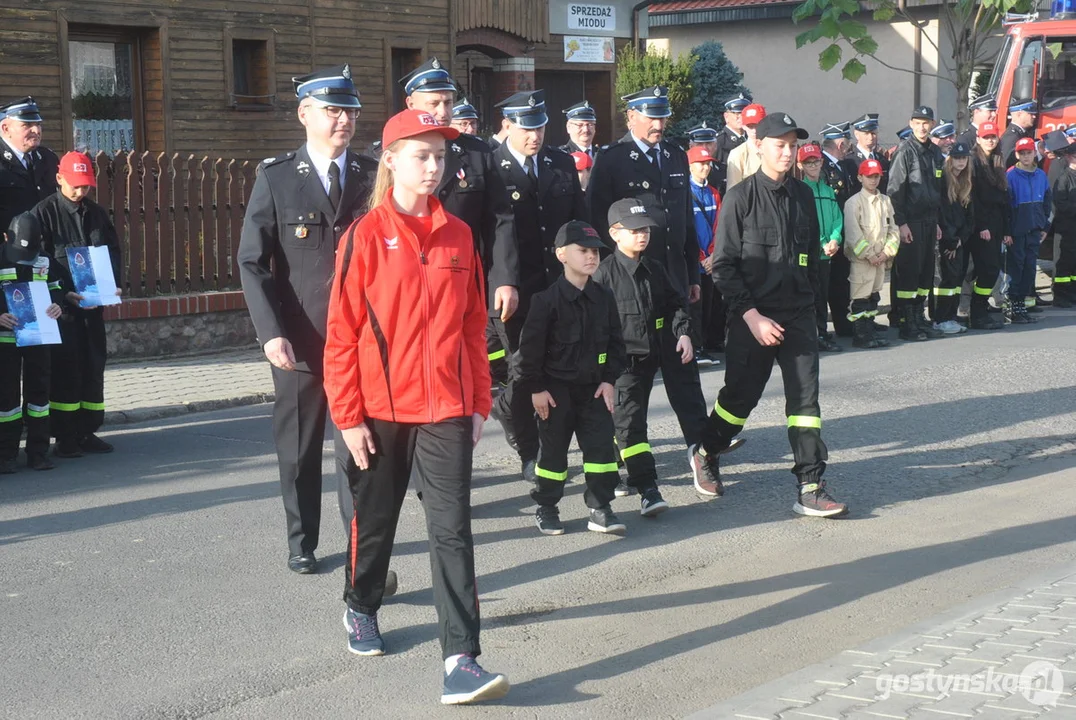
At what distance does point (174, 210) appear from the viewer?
13.2m

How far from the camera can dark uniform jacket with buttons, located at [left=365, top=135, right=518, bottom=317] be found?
23.7 ft

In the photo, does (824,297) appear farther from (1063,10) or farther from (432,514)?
(1063,10)

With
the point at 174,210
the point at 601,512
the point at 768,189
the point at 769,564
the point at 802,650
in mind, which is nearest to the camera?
the point at 802,650

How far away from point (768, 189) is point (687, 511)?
5.74 feet

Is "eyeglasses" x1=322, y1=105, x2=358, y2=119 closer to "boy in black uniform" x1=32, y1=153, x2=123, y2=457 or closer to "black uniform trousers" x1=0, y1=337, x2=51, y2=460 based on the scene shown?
"boy in black uniform" x1=32, y1=153, x2=123, y2=457

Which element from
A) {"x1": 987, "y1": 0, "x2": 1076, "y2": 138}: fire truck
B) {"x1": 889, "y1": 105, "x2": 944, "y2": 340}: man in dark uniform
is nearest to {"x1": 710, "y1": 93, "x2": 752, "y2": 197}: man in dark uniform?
{"x1": 889, "y1": 105, "x2": 944, "y2": 340}: man in dark uniform

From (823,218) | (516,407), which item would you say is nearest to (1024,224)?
(823,218)

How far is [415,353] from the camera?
4.70 m

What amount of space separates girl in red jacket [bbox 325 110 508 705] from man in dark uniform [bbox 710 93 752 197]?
29.4 ft

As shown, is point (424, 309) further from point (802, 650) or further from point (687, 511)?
point (687, 511)

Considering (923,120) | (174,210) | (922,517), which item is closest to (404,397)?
(922,517)

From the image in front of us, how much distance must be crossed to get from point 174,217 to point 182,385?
2.53 metres

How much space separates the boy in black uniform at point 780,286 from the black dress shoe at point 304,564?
254 centimetres

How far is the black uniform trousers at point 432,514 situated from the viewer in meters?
4.63
